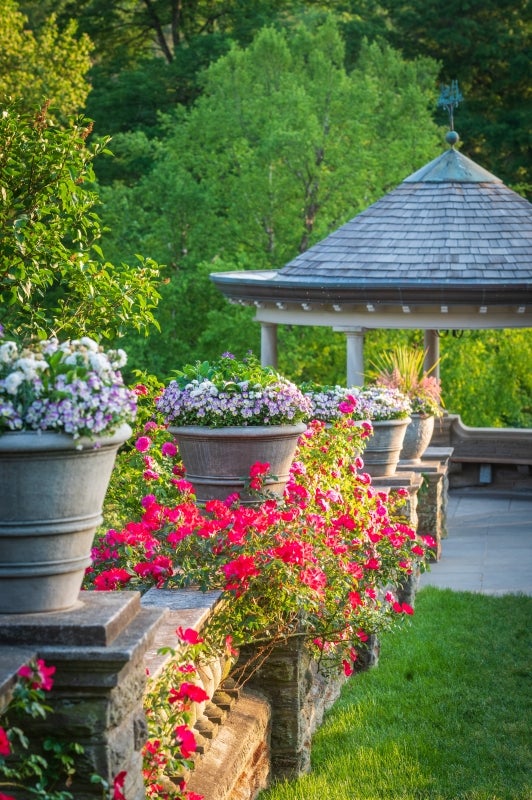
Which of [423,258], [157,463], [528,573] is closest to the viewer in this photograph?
[157,463]

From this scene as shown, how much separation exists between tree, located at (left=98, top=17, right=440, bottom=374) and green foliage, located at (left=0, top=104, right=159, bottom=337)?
16.1 metres

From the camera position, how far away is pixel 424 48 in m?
34.8

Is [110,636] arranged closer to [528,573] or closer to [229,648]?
[229,648]

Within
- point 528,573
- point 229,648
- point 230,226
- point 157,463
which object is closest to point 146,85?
point 230,226

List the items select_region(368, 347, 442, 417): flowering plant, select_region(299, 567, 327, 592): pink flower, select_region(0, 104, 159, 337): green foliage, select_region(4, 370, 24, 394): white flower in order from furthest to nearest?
1. select_region(368, 347, 442, 417): flowering plant
2. select_region(0, 104, 159, 337): green foliage
3. select_region(299, 567, 327, 592): pink flower
4. select_region(4, 370, 24, 394): white flower

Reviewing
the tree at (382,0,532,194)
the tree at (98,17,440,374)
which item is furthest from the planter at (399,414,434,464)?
the tree at (382,0,532,194)

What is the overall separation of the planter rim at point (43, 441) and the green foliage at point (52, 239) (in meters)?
3.56

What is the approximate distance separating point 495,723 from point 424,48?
30.5 m

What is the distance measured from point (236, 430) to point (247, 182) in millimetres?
19442

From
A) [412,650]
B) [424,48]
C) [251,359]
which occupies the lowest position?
[412,650]

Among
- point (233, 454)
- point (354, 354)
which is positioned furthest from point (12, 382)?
point (354, 354)

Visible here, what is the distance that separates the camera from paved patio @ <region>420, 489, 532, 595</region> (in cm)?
1130

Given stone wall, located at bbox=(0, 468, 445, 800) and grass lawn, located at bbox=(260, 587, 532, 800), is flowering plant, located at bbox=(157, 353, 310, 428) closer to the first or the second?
stone wall, located at bbox=(0, 468, 445, 800)

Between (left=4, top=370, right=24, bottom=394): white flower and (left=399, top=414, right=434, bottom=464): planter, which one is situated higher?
A: (left=4, top=370, right=24, bottom=394): white flower
